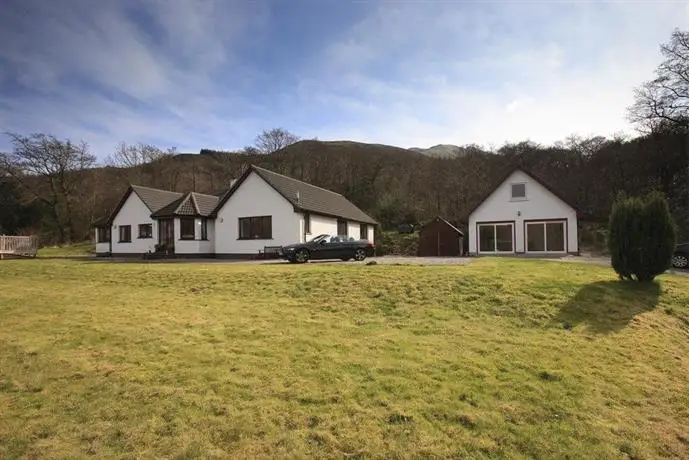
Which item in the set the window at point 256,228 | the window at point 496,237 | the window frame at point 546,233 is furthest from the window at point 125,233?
the window frame at point 546,233

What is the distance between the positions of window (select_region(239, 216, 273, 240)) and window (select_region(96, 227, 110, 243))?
14314 millimetres

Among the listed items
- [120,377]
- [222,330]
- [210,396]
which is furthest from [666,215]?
[120,377]

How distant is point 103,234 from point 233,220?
47.8 ft

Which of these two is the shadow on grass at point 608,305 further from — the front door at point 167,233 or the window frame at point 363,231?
the front door at point 167,233

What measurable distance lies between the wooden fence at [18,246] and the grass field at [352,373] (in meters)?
24.1

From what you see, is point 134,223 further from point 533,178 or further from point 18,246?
point 533,178

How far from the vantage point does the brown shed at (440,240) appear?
31969mm

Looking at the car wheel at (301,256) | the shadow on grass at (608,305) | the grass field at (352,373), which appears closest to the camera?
the grass field at (352,373)

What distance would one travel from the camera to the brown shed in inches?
1259

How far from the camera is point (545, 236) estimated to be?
2888 cm

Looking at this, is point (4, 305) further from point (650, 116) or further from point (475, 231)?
point (650, 116)

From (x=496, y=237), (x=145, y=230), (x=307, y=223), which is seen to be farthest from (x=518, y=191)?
(x=145, y=230)

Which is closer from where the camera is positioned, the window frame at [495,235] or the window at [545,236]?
the window at [545,236]

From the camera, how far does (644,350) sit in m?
8.16
